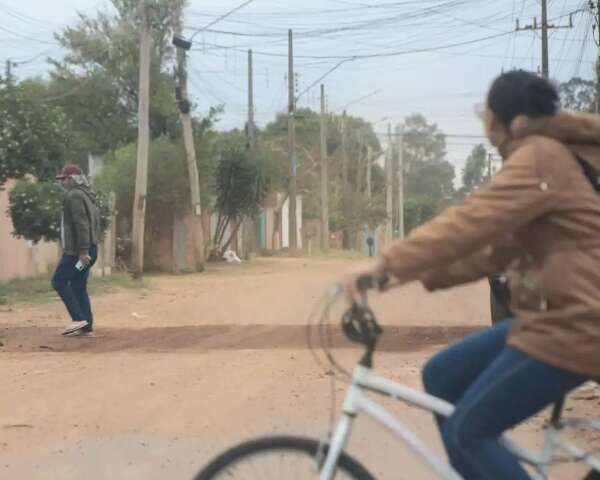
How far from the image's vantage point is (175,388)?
287 inches

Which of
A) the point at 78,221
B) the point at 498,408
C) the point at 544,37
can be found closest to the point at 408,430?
the point at 498,408

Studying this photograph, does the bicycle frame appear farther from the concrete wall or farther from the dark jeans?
the concrete wall

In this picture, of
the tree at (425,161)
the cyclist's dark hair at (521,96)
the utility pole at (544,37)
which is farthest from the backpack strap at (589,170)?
the tree at (425,161)

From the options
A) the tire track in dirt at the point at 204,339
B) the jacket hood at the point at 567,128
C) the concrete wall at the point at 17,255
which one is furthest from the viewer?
the concrete wall at the point at 17,255

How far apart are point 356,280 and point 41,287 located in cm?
1519

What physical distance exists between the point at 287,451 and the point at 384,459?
2.19 m

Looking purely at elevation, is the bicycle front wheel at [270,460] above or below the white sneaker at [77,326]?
above

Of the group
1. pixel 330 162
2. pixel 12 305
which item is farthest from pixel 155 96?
pixel 330 162

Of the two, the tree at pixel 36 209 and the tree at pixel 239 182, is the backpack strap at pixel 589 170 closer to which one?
the tree at pixel 36 209

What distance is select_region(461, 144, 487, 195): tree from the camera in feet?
296

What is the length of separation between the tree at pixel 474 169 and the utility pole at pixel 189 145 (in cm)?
6319

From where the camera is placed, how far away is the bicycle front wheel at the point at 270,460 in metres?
3.26

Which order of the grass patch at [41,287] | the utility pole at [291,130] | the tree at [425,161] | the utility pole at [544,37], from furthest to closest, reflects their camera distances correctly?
1. the tree at [425,161]
2. the utility pole at [291,130]
3. the utility pole at [544,37]
4. the grass patch at [41,287]

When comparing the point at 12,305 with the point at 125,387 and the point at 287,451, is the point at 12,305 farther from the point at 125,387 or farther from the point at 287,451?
the point at 287,451
